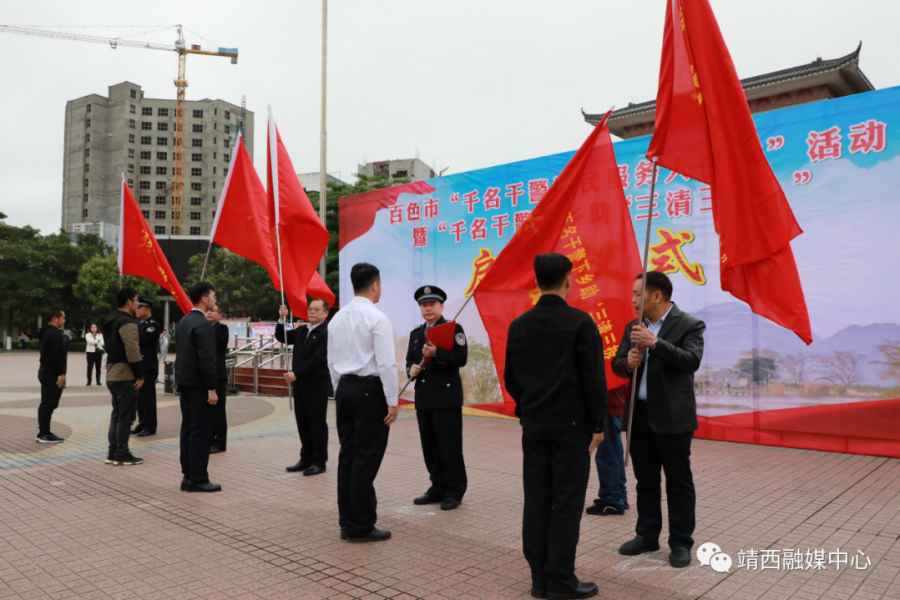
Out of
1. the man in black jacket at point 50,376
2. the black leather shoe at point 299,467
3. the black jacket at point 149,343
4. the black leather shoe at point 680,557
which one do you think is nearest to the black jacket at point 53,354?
the man in black jacket at point 50,376

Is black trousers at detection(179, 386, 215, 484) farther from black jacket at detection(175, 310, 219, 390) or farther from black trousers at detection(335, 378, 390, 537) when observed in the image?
black trousers at detection(335, 378, 390, 537)

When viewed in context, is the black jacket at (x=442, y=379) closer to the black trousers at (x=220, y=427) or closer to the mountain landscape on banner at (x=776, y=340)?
the black trousers at (x=220, y=427)

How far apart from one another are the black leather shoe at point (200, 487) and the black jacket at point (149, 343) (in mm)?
3934

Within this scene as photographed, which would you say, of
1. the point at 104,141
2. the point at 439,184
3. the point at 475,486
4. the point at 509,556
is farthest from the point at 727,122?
the point at 104,141

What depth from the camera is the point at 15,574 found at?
4047 millimetres

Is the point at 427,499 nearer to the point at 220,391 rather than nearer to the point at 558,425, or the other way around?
the point at 558,425

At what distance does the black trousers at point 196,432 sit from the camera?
620 centimetres

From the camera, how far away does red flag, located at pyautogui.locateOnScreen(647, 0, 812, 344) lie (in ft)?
12.7

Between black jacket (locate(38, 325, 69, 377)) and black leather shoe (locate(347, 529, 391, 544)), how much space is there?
6.24 m

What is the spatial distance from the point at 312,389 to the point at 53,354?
4.27 meters

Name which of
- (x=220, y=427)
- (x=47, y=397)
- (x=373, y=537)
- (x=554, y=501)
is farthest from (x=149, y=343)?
(x=554, y=501)

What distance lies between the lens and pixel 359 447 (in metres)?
4.69

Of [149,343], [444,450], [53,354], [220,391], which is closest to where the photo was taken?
[444,450]

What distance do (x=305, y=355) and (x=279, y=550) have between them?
10.3 feet
